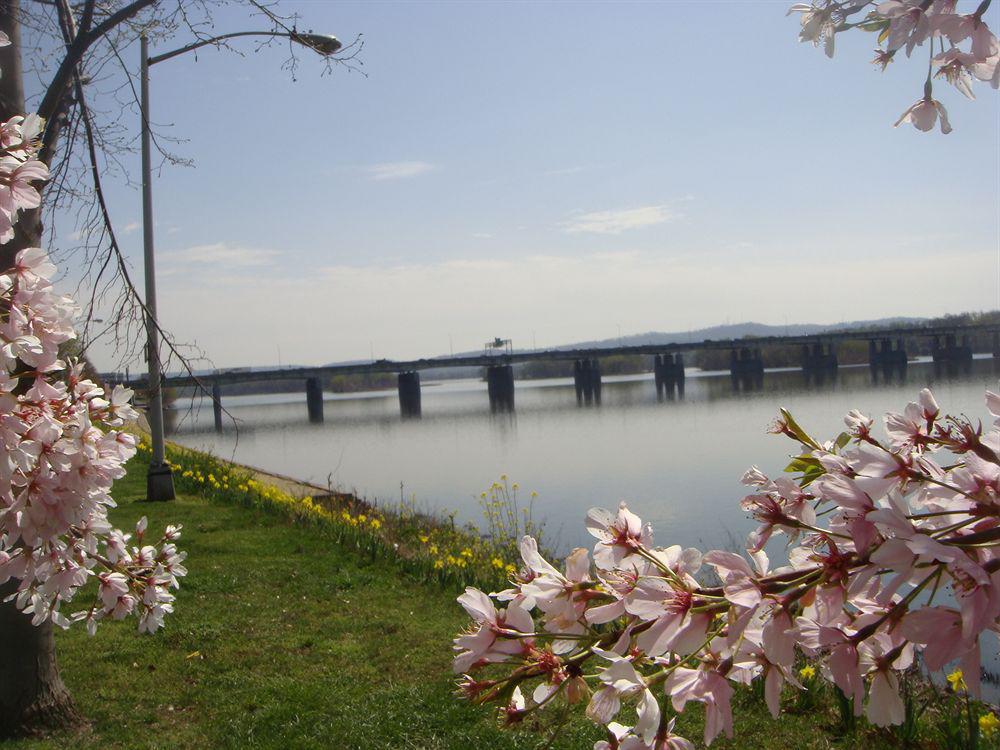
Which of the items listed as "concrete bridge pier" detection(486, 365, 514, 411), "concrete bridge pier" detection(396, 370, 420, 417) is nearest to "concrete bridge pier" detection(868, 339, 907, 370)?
"concrete bridge pier" detection(486, 365, 514, 411)

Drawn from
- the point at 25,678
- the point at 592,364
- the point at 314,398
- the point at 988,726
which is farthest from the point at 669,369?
the point at 25,678

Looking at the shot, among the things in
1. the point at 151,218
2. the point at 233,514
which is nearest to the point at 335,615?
the point at 233,514

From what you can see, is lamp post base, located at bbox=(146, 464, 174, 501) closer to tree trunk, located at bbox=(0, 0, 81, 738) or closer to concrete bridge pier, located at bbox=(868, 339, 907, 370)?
tree trunk, located at bbox=(0, 0, 81, 738)

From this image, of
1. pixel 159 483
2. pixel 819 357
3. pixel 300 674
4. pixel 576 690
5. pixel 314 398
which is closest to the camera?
pixel 576 690

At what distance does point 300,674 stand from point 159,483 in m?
7.41

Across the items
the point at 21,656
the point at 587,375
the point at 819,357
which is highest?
the point at 819,357

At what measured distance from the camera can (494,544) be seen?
946cm

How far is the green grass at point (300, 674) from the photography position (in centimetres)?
416

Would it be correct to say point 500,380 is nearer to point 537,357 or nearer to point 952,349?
point 537,357

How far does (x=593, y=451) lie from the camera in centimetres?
2275

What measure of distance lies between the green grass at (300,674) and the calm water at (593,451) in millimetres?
1411

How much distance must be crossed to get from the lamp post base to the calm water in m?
1.78

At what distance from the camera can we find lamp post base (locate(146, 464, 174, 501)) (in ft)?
37.9

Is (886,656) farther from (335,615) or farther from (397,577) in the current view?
(397,577)
